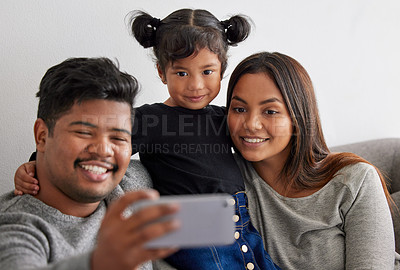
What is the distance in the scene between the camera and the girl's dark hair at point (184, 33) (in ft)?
5.09

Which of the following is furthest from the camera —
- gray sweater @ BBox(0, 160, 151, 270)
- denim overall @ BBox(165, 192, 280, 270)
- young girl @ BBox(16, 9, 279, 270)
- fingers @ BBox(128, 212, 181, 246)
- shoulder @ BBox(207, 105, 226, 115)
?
shoulder @ BBox(207, 105, 226, 115)

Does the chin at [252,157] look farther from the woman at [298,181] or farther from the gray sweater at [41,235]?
the gray sweater at [41,235]

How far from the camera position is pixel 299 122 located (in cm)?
158

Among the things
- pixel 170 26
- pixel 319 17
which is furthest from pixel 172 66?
pixel 319 17

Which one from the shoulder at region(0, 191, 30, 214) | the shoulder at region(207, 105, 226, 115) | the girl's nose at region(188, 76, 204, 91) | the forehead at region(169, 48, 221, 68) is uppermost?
the forehead at region(169, 48, 221, 68)

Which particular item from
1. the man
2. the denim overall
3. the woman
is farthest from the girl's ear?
the denim overall

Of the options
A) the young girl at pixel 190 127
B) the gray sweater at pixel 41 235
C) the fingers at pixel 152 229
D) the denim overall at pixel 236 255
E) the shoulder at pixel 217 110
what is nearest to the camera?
the fingers at pixel 152 229

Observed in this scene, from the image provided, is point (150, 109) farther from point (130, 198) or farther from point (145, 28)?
point (130, 198)

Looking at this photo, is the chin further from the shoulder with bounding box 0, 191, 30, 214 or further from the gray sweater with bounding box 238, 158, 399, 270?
the shoulder with bounding box 0, 191, 30, 214

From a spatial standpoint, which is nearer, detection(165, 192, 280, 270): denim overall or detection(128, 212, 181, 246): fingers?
detection(128, 212, 181, 246): fingers

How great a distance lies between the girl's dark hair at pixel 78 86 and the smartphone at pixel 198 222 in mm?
493

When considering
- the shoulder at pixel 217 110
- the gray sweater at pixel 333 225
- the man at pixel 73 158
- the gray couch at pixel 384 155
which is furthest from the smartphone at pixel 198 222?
the gray couch at pixel 384 155

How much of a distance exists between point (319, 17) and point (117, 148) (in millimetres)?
1520

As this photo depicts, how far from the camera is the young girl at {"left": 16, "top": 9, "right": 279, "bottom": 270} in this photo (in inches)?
59.1
